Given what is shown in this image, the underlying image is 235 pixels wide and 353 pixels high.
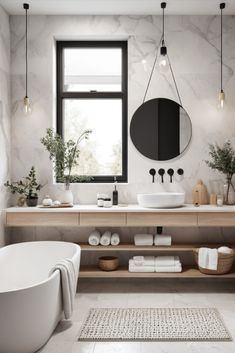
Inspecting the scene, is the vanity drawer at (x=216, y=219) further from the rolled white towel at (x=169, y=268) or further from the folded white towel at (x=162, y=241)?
the rolled white towel at (x=169, y=268)

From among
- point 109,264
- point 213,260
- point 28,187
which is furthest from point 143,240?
point 28,187

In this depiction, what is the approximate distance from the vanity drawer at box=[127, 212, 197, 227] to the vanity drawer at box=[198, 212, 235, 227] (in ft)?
0.23

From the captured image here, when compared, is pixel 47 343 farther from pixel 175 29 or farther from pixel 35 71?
pixel 175 29

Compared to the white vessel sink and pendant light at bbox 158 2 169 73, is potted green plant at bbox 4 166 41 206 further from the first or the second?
pendant light at bbox 158 2 169 73

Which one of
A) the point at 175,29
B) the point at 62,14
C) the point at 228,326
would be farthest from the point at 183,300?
the point at 62,14

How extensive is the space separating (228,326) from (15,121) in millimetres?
3063

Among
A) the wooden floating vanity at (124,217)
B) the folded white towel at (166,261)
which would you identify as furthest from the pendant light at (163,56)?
the folded white towel at (166,261)

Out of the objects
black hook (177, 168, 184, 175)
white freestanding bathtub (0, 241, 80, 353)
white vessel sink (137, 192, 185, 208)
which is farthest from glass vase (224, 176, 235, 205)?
white freestanding bathtub (0, 241, 80, 353)

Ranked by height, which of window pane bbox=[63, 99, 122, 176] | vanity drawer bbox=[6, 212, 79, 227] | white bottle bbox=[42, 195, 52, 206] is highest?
window pane bbox=[63, 99, 122, 176]

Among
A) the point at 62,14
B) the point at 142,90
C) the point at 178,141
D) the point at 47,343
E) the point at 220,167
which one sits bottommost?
the point at 47,343

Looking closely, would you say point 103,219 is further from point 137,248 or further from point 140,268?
point 140,268

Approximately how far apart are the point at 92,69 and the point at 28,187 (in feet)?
5.18

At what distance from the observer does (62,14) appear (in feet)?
14.8

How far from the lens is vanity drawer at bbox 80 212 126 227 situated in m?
4.03
